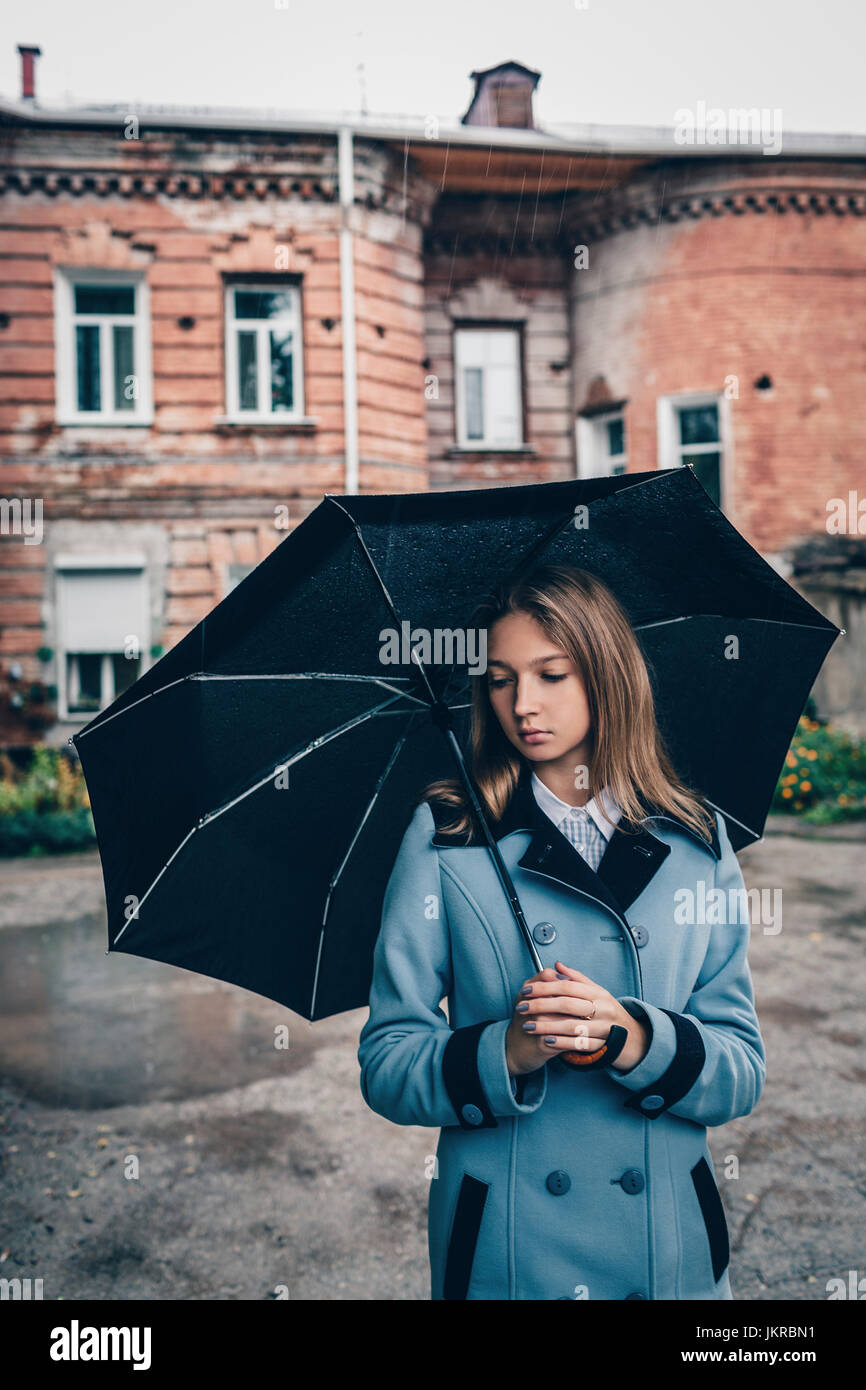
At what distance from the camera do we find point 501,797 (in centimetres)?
181

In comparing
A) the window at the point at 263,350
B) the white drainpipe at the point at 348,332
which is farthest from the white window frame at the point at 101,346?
the white drainpipe at the point at 348,332

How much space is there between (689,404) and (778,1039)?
36.3ft

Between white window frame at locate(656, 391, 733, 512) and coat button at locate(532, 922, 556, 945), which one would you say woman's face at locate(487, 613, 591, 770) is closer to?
coat button at locate(532, 922, 556, 945)

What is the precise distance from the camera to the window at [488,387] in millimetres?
14953

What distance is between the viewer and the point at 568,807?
5.96 ft

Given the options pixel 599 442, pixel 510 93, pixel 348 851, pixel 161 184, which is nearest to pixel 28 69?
pixel 161 184

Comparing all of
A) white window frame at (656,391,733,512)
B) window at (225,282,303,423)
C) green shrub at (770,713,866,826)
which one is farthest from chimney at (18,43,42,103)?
green shrub at (770,713,866,826)

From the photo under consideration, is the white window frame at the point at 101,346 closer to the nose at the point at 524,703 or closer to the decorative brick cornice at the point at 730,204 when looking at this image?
the decorative brick cornice at the point at 730,204

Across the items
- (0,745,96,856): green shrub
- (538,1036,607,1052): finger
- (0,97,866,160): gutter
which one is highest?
(0,97,866,160): gutter

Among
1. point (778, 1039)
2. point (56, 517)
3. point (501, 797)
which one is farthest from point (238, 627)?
point (56, 517)

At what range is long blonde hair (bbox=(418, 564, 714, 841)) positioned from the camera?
1.78m

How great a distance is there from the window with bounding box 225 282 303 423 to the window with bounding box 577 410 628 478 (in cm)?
438

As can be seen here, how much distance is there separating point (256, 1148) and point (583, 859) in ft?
10.7
